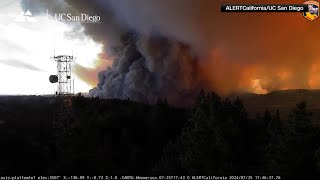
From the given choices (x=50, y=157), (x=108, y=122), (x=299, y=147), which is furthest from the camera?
(x=108, y=122)

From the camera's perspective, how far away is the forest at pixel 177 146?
133 ft

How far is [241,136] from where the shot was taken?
208ft

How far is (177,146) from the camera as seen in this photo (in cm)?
6781

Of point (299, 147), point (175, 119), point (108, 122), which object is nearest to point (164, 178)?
point (299, 147)

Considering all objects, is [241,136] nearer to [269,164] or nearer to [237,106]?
[237,106]

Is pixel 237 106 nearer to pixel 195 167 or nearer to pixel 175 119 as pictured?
pixel 175 119

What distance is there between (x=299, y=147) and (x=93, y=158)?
21.8 metres

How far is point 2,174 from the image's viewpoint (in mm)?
49406

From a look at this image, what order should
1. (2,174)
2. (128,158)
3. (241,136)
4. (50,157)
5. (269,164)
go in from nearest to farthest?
(269,164), (2,174), (50,157), (241,136), (128,158)

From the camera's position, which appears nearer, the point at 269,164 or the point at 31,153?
the point at 269,164

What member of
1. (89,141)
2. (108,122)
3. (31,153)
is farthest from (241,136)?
(108,122)

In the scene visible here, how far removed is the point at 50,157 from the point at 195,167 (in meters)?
23.5

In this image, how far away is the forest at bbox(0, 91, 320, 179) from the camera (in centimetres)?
4056

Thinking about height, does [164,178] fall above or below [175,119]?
below
